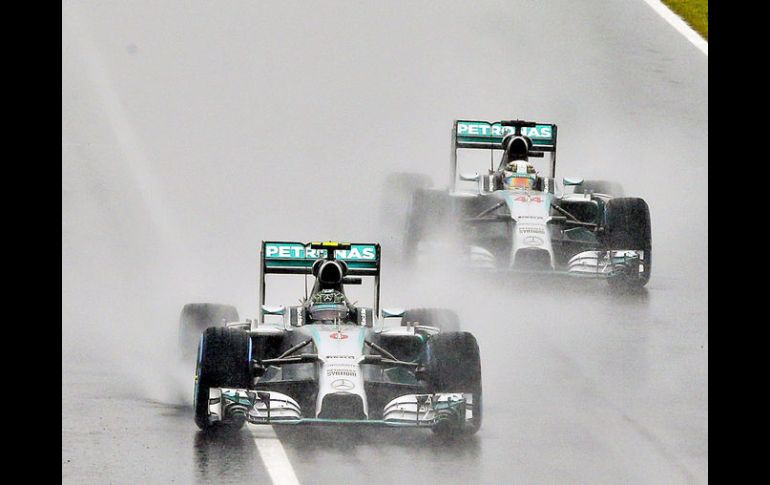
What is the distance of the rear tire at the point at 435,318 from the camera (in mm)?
21219

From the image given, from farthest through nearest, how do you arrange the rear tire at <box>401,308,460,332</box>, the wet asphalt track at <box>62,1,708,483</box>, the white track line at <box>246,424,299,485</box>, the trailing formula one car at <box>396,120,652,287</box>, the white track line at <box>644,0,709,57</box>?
1. the white track line at <box>644,0,709,57</box>
2. the trailing formula one car at <box>396,120,652,287</box>
3. the rear tire at <box>401,308,460,332</box>
4. the wet asphalt track at <box>62,1,708,483</box>
5. the white track line at <box>246,424,299,485</box>

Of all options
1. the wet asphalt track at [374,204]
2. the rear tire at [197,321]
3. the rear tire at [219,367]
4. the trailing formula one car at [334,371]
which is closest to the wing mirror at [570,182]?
the wet asphalt track at [374,204]

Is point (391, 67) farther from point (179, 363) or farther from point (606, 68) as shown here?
point (179, 363)

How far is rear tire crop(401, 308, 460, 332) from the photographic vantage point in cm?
2122

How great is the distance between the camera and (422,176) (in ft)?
98.0

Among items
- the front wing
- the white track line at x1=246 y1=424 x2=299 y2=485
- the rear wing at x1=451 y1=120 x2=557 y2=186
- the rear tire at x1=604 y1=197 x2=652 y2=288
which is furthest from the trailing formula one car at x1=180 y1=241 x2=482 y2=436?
the rear wing at x1=451 y1=120 x2=557 y2=186

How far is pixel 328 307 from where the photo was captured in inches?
795

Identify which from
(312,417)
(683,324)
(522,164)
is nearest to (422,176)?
(522,164)

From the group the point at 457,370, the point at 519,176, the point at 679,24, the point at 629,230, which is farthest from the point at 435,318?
the point at 679,24

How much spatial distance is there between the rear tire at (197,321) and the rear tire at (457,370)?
3380 mm

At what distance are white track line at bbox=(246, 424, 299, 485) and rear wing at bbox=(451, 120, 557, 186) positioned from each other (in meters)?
9.14

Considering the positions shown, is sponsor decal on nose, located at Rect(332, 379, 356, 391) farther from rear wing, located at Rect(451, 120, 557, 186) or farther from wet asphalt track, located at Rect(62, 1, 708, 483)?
rear wing, located at Rect(451, 120, 557, 186)

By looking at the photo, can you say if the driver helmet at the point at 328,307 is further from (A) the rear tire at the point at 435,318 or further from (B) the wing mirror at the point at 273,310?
(A) the rear tire at the point at 435,318
